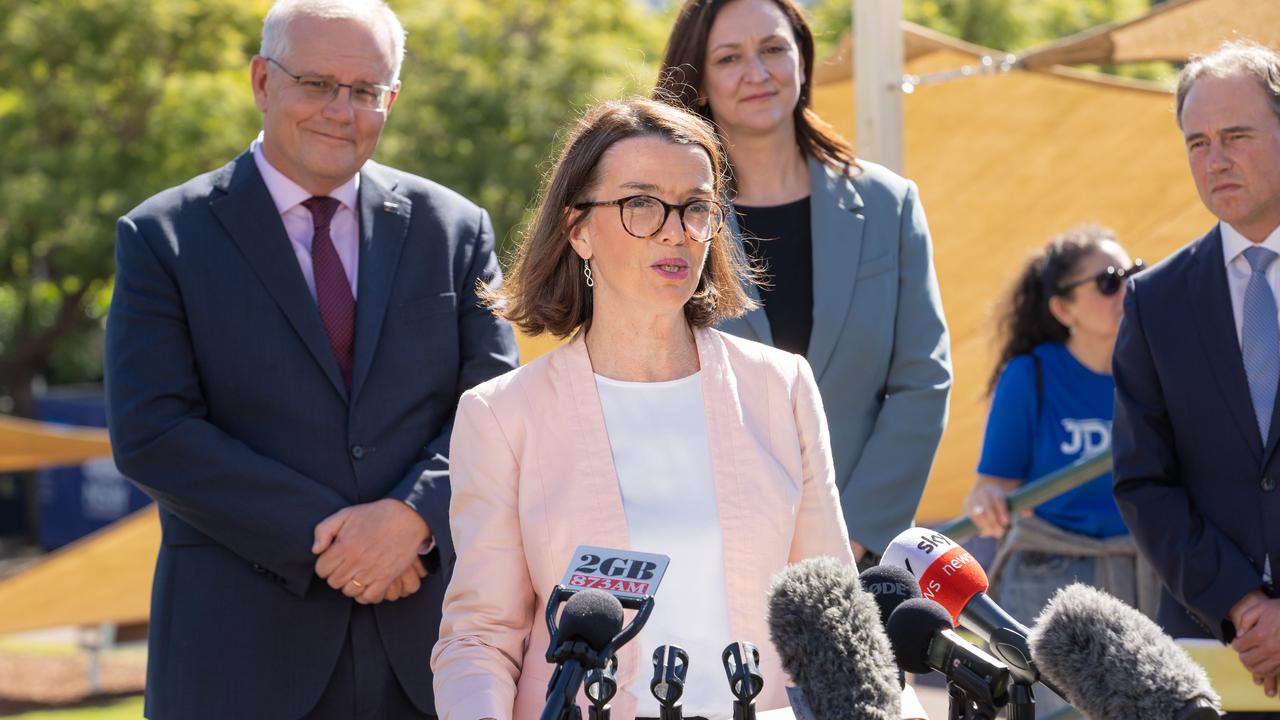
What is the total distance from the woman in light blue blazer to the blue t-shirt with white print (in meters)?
1.68

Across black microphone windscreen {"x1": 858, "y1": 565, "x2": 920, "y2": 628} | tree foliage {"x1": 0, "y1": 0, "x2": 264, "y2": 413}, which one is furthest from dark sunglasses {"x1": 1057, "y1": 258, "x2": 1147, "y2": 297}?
tree foliage {"x1": 0, "y1": 0, "x2": 264, "y2": 413}

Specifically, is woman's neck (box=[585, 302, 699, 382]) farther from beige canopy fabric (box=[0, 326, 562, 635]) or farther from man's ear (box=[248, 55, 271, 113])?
beige canopy fabric (box=[0, 326, 562, 635])

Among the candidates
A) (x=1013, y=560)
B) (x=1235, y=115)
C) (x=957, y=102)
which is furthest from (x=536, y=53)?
(x=1235, y=115)

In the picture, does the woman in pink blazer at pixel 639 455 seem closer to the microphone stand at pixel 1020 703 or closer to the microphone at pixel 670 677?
the microphone at pixel 670 677

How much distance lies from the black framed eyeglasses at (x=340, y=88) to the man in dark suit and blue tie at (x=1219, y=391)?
193cm

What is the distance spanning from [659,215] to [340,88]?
4.28 feet

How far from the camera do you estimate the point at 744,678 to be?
6.46ft

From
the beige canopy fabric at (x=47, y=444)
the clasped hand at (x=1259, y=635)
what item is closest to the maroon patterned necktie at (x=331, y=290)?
the clasped hand at (x=1259, y=635)

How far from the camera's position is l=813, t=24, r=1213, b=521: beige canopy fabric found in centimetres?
786

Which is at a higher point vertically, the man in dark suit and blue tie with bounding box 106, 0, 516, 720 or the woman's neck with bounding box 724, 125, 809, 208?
the woman's neck with bounding box 724, 125, 809, 208

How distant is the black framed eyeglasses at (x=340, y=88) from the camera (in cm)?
385

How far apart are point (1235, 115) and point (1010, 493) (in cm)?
183

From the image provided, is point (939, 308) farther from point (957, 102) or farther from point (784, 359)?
point (957, 102)

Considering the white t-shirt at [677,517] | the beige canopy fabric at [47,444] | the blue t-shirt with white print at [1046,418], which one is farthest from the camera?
the beige canopy fabric at [47,444]
